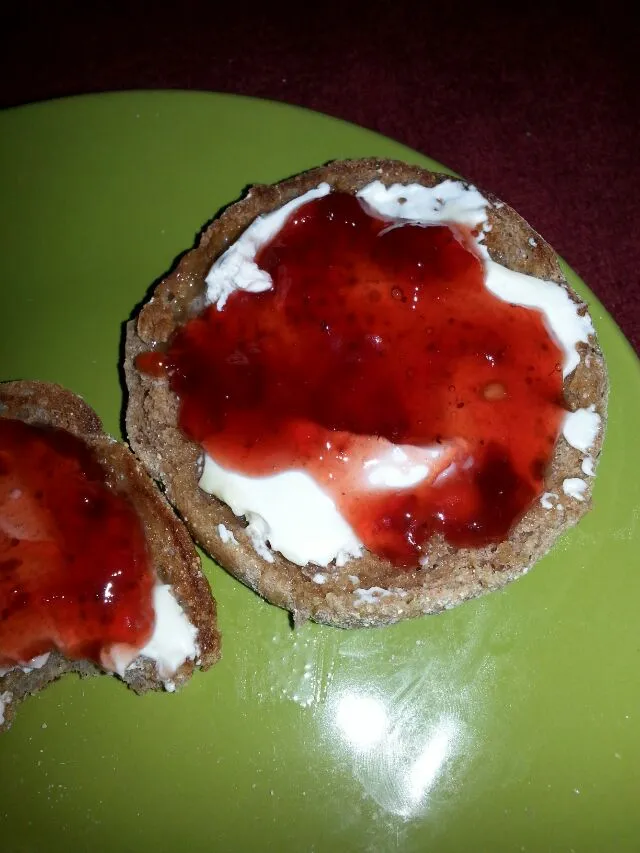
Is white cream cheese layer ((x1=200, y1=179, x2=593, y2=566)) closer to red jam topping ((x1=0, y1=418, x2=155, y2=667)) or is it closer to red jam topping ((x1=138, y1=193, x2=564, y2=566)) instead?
red jam topping ((x1=138, y1=193, x2=564, y2=566))

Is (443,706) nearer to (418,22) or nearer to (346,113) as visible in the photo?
(346,113)

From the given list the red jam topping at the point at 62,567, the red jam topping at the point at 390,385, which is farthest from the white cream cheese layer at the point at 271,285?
the red jam topping at the point at 62,567

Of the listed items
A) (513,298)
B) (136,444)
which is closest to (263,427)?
(136,444)

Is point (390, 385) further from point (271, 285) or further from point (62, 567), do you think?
point (62, 567)

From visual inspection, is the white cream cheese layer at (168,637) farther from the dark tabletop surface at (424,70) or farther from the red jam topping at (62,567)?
the dark tabletop surface at (424,70)

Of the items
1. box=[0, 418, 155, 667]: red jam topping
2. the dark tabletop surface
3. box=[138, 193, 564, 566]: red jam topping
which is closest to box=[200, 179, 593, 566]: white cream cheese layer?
box=[138, 193, 564, 566]: red jam topping
